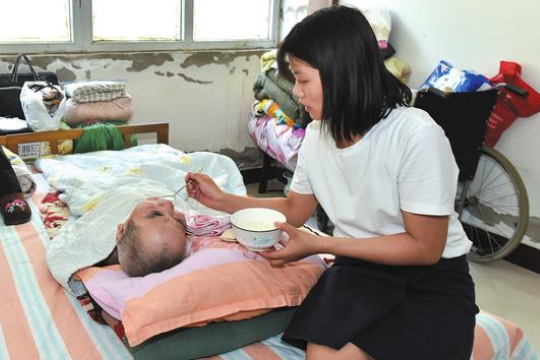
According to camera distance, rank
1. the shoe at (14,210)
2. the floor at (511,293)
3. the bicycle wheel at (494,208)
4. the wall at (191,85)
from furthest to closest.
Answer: the wall at (191,85) < the bicycle wheel at (494,208) < the floor at (511,293) < the shoe at (14,210)

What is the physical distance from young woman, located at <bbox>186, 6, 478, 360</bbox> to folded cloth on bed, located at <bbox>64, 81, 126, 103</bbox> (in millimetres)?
1657

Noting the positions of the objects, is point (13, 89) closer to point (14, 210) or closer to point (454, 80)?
point (14, 210)

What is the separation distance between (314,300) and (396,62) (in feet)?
7.23

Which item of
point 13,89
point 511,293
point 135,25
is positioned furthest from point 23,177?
point 511,293

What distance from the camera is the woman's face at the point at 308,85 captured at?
1200mm

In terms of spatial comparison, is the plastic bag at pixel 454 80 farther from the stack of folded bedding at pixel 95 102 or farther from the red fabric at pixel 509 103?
the stack of folded bedding at pixel 95 102

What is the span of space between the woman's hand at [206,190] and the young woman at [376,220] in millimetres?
359

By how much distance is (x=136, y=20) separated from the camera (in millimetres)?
3180

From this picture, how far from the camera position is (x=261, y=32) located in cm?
371

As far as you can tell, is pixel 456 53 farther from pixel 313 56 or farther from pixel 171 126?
pixel 313 56

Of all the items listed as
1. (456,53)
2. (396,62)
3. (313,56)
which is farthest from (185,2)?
(313,56)

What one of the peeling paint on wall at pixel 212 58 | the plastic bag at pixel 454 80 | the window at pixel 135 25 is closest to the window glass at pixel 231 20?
the window at pixel 135 25

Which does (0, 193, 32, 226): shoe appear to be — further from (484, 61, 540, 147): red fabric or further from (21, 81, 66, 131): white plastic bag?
(484, 61, 540, 147): red fabric

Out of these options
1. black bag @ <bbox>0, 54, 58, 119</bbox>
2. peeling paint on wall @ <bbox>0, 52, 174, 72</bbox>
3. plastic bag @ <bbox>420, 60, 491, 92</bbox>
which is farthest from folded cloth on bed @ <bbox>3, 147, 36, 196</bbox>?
plastic bag @ <bbox>420, 60, 491, 92</bbox>
